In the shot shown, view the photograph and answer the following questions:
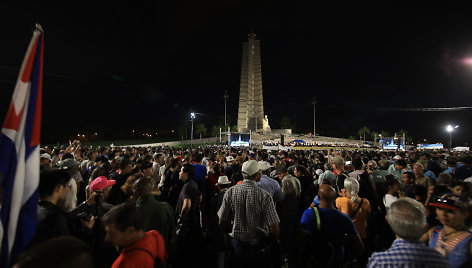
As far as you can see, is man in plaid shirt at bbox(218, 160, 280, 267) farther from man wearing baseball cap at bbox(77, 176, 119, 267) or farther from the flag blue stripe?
the flag blue stripe

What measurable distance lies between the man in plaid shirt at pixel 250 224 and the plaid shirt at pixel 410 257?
1.41m

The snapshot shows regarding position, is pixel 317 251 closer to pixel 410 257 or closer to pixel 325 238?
pixel 325 238

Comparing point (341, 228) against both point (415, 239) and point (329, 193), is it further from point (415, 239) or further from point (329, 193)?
point (415, 239)

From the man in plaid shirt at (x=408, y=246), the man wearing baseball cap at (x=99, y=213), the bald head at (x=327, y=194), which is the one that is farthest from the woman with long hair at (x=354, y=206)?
the man wearing baseball cap at (x=99, y=213)

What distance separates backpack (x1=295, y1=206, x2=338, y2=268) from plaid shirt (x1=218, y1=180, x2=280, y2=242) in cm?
47

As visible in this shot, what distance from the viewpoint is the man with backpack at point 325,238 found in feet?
8.90

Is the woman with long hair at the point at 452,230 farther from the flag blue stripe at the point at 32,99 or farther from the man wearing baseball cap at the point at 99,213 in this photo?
the flag blue stripe at the point at 32,99

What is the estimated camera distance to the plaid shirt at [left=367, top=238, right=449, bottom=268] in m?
1.62

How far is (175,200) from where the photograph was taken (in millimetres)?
5371

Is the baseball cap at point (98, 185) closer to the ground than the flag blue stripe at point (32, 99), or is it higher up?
closer to the ground

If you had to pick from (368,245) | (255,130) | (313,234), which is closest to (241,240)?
(313,234)

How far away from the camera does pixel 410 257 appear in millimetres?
1657

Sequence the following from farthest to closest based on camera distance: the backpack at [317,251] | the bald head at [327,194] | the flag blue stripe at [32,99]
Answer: the bald head at [327,194] → the backpack at [317,251] → the flag blue stripe at [32,99]

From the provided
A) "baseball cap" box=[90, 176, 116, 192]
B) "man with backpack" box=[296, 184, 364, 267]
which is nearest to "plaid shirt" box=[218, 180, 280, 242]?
"man with backpack" box=[296, 184, 364, 267]
